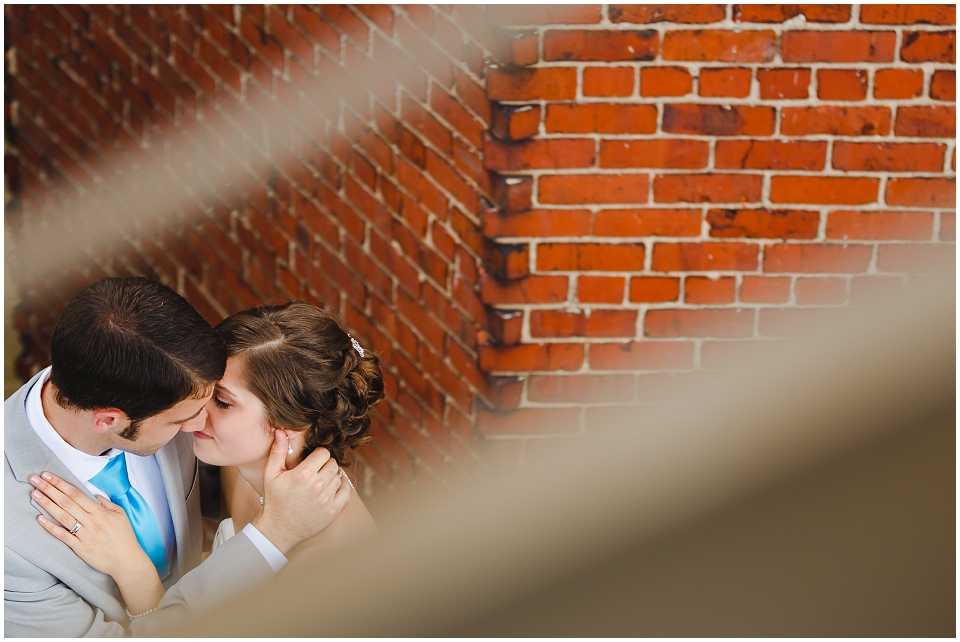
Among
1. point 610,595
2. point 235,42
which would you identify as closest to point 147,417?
point 610,595

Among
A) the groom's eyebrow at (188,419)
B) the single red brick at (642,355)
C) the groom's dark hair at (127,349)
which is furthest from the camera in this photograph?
the single red brick at (642,355)

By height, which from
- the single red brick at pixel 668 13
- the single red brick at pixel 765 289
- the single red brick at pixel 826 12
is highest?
the single red brick at pixel 668 13

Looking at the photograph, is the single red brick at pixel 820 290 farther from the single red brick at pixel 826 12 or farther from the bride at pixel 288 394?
the bride at pixel 288 394

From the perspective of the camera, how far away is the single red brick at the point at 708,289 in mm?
1835

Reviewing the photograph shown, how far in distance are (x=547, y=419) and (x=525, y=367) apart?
16 cm

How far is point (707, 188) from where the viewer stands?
1.77 m

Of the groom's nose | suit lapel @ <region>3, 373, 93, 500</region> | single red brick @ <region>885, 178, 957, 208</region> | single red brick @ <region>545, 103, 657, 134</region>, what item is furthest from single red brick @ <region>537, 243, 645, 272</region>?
suit lapel @ <region>3, 373, 93, 500</region>

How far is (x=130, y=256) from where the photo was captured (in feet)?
9.22

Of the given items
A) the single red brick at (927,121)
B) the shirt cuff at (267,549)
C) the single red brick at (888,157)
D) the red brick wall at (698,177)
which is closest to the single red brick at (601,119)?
the red brick wall at (698,177)

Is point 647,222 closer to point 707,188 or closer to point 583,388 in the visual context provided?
point 707,188

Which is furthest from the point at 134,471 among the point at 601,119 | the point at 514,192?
the point at 601,119

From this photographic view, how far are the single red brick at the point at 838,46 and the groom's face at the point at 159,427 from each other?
4.81ft

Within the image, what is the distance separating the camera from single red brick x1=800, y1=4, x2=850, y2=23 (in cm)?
168

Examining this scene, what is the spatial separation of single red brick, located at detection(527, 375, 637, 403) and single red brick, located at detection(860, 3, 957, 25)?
3.28 feet
